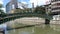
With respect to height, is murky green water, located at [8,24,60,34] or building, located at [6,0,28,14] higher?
building, located at [6,0,28,14]

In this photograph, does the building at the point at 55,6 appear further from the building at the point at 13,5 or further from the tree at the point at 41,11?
the building at the point at 13,5

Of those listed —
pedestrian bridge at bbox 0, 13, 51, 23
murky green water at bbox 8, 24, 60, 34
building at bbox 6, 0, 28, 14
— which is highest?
Result: building at bbox 6, 0, 28, 14

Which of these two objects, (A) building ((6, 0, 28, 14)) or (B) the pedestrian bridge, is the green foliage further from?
(A) building ((6, 0, 28, 14))

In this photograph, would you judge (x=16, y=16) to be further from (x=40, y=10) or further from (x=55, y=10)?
(x=55, y=10)

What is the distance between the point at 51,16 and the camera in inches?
87.0

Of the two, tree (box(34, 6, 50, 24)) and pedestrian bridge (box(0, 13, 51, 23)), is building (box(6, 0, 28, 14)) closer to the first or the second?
pedestrian bridge (box(0, 13, 51, 23))

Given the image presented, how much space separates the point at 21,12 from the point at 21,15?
52 mm

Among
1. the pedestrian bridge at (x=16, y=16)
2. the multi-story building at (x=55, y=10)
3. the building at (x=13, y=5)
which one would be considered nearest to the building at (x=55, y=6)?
the multi-story building at (x=55, y=10)

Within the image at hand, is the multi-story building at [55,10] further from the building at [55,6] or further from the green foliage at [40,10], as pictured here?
the green foliage at [40,10]

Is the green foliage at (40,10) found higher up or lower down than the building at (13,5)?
lower down

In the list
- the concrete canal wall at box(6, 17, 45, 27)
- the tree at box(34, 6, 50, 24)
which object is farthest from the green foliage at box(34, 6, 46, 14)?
the concrete canal wall at box(6, 17, 45, 27)

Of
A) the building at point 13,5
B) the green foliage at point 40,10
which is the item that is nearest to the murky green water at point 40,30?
the green foliage at point 40,10

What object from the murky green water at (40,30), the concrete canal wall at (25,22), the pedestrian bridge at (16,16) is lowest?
the murky green water at (40,30)

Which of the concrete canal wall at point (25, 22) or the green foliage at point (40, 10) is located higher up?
the green foliage at point (40, 10)
